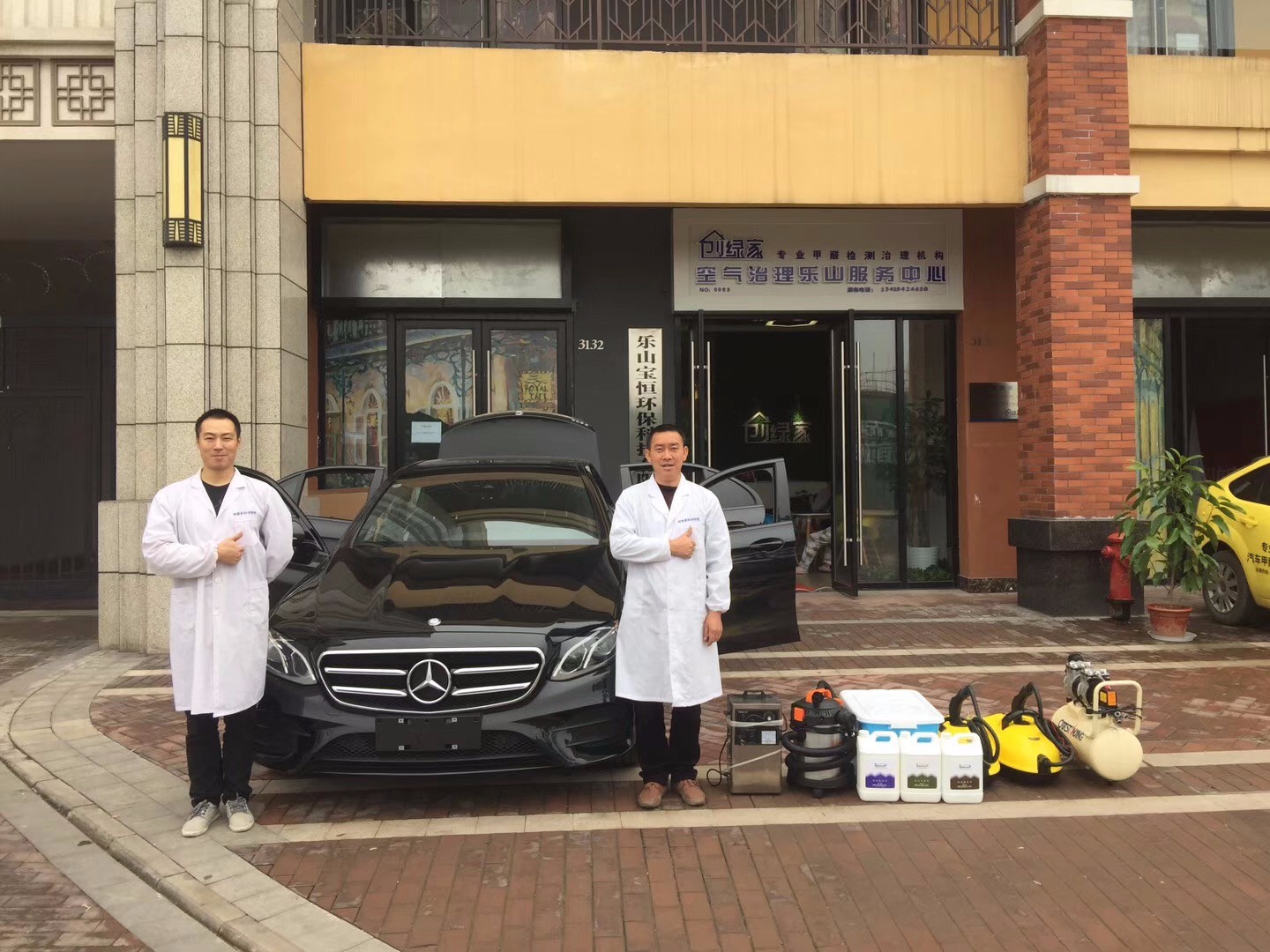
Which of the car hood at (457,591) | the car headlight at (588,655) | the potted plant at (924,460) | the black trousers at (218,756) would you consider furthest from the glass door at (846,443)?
the black trousers at (218,756)

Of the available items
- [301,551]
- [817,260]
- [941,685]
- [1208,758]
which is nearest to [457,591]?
[301,551]

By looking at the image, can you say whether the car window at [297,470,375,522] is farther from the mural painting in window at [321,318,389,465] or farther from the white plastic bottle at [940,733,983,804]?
the white plastic bottle at [940,733,983,804]

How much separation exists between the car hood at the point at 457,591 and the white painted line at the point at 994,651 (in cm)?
330

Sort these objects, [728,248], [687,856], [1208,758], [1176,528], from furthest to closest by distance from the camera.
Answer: [728,248] → [1176,528] → [1208,758] → [687,856]

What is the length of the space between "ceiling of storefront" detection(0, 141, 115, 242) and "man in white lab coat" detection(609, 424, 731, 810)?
283 inches

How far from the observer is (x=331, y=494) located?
32.5 feet

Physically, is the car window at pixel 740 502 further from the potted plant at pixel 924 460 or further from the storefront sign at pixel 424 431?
the potted plant at pixel 924 460

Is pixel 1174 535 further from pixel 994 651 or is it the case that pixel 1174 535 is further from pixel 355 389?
pixel 355 389

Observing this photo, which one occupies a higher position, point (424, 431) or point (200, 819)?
point (424, 431)

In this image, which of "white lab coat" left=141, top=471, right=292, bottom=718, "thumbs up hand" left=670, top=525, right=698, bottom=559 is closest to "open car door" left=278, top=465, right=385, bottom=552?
"white lab coat" left=141, top=471, right=292, bottom=718

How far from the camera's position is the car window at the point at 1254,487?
30.2 feet

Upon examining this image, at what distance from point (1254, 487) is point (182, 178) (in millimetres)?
9753

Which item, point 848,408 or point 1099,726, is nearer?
point 1099,726

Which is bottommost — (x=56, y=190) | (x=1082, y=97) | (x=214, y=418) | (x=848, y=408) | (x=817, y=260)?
(x=214, y=418)
